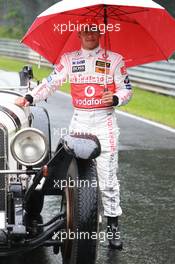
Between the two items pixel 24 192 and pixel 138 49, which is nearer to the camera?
pixel 24 192

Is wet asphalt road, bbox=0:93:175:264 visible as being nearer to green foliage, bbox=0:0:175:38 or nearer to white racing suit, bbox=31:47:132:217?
white racing suit, bbox=31:47:132:217

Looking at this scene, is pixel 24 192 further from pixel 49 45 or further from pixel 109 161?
pixel 49 45

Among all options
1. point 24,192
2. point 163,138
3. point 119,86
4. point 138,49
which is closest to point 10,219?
point 24,192

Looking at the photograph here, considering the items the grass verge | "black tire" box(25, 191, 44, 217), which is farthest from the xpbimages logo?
the grass verge

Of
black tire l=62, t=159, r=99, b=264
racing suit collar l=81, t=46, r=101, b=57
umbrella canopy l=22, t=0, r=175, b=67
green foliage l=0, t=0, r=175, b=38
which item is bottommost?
black tire l=62, t=159, r=99, b=264

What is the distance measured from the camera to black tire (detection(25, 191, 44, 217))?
4744 mm

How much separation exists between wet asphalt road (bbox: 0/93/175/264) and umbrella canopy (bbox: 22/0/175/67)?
4.85ft

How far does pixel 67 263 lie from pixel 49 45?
210 centimetres

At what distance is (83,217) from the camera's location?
418 centimetres

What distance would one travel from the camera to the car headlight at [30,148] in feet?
14.2

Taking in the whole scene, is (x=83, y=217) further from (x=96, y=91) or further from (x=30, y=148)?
(x=96, y=91)

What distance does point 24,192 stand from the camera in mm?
4805

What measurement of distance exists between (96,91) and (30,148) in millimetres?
1062

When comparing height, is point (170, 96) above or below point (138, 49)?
above
